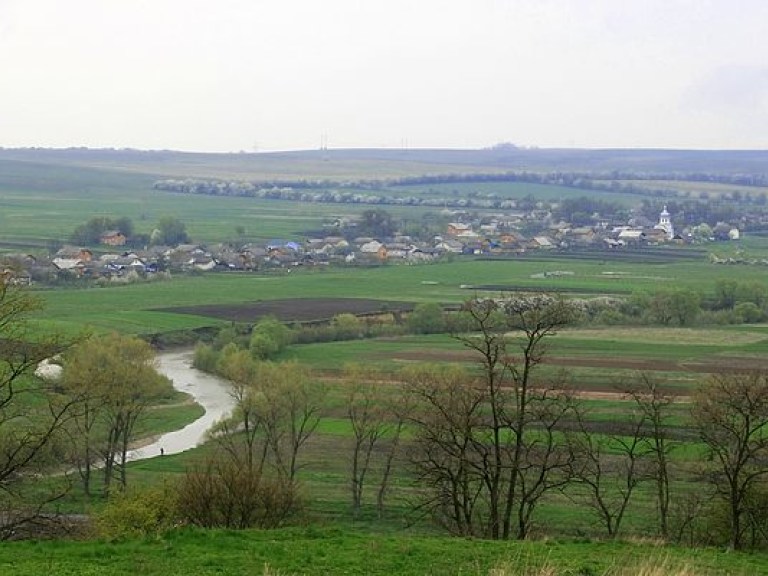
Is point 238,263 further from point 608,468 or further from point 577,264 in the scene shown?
point 608,468

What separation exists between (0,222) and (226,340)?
8119 centimetres

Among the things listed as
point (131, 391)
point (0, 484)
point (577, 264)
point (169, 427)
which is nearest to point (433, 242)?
point (577, 264)

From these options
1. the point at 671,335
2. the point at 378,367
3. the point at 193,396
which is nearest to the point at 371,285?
the point at 671,335

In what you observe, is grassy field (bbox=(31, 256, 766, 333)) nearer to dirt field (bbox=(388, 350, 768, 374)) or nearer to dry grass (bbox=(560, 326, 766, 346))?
dry grass (bbox=(560, 326, 766, 346))

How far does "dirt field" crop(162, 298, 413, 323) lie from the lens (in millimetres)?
64875

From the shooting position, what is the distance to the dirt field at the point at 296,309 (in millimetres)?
64875

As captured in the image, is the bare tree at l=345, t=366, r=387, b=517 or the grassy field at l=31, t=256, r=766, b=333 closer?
the bare tree at l=345, t=366, r=387, b=517

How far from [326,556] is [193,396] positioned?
31770 mm

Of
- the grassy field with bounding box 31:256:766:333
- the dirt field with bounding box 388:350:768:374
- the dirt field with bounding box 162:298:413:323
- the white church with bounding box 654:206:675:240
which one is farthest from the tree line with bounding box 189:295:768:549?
the white church with bounding box 654:206:675:240

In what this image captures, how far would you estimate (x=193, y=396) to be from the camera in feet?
148

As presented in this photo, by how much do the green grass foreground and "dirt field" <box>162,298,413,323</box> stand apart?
4753 centimetres

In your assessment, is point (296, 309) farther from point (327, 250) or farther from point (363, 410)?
point (327, 250)

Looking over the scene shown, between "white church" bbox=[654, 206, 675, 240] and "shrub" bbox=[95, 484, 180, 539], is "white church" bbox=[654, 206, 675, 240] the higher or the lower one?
the lower one

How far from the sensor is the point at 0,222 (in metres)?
129
